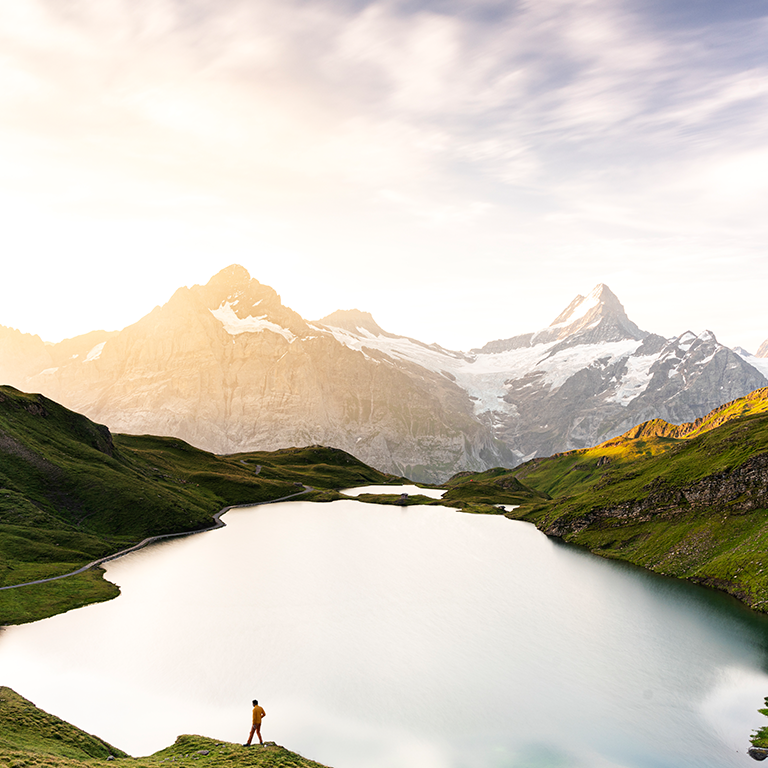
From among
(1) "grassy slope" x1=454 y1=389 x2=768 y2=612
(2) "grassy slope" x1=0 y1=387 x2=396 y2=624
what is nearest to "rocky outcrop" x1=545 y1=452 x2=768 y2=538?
(1) "grassy slope" x1=454 y1=389 x2=768 y2=612

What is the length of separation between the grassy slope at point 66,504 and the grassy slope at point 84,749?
101 ft

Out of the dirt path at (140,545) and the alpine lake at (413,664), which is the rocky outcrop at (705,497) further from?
the dirt path at (140,545)

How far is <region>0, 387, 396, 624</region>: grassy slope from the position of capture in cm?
7338

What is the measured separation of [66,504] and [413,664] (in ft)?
287

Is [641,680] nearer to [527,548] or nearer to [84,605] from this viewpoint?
[527,548]

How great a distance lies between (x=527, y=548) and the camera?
111125mm

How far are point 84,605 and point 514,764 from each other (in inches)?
2356

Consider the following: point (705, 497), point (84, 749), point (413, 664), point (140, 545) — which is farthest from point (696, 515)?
point (140, 545)

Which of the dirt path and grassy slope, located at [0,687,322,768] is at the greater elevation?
the dirt path

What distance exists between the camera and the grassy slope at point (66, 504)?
241 feet

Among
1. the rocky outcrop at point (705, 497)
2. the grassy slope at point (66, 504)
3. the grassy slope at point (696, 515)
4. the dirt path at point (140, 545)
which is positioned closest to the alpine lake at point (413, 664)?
the dirt path at point (140, 545)

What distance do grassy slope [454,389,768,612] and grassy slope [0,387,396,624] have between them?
90.8 meters

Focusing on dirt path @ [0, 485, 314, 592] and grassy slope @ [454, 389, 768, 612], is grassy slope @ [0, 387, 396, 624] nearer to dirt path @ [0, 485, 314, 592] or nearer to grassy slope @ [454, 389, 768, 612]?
dirt path @ [0, 485, 314, 592]

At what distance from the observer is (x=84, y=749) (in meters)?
34.6
